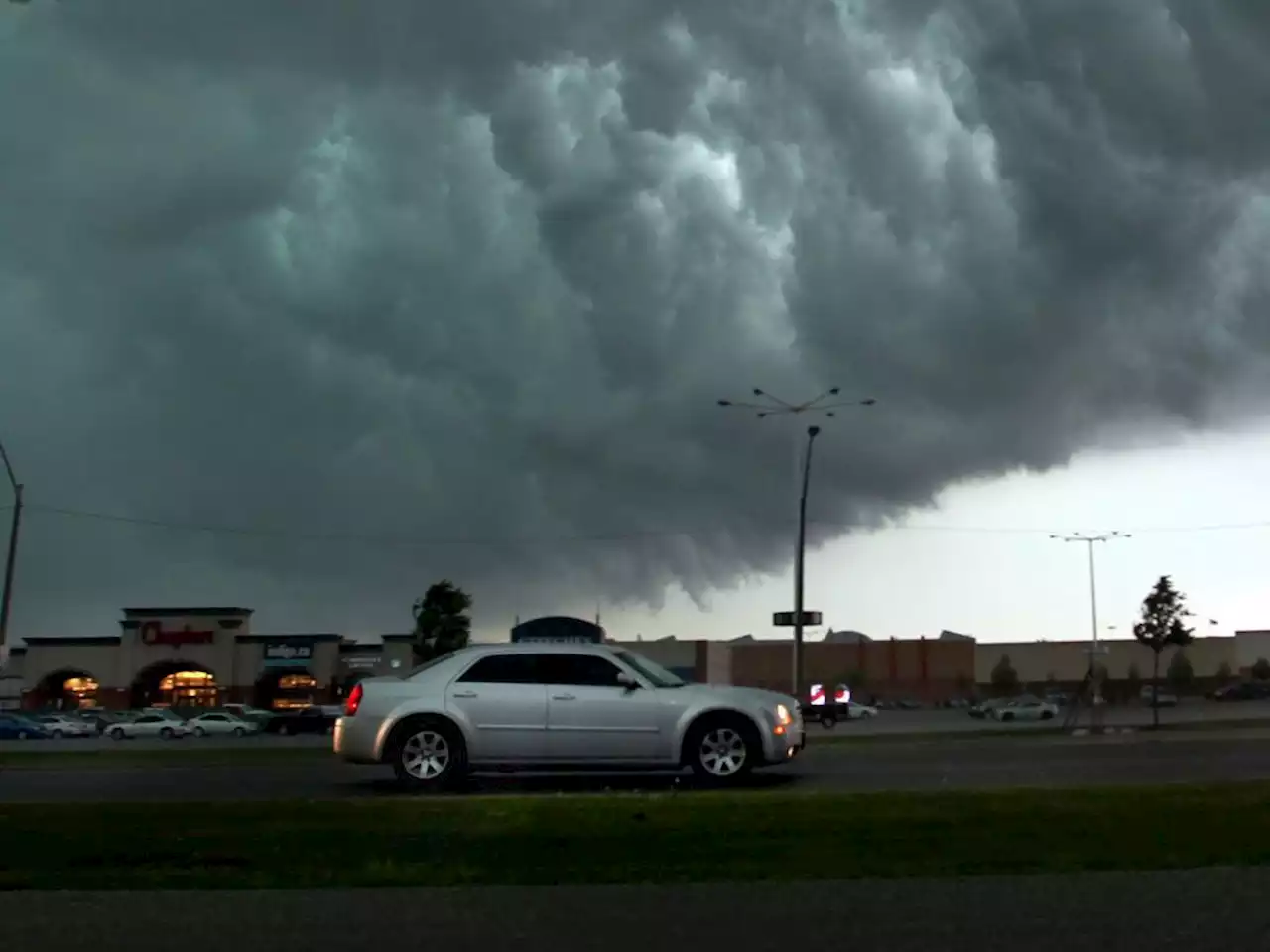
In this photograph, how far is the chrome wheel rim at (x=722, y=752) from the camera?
1298 centimetres

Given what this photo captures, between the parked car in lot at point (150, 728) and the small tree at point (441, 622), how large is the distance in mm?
10902

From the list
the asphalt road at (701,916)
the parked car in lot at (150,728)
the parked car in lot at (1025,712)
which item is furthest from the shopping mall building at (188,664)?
the asphalt road at (701,916)

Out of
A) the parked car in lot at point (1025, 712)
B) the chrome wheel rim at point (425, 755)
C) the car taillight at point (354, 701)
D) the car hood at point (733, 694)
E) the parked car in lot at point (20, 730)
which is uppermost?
the car hood at point (733, 694)

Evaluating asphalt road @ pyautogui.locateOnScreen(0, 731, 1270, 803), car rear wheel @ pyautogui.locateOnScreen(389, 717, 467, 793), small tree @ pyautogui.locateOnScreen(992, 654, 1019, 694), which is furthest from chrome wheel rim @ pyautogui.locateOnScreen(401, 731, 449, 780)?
small tree @ pyautogui.locateOnScreen(992, 654, 1019, 694)

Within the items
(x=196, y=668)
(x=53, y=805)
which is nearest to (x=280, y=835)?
(x=53, y=805)

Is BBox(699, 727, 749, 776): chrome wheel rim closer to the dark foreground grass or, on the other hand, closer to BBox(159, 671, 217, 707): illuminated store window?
the dark foreground grass

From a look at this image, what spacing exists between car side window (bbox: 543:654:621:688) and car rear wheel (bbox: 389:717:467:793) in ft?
3.68

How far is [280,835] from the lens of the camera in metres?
8.99

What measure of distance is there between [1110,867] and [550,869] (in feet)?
10.6

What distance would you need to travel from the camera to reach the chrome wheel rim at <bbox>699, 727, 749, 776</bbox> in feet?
42.6

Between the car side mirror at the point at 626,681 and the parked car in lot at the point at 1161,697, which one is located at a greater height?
the car side mirror at the point at 626,681

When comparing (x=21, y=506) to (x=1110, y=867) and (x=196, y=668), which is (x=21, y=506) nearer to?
(x=1110, y=867)

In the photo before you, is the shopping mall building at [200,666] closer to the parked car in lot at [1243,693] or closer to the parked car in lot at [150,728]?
the parked car in lot at [1243,693]

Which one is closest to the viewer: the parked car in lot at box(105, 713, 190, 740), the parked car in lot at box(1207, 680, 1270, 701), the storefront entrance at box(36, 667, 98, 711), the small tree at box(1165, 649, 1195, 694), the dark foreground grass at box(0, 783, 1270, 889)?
the dark foreground grass at box(0, 783, 1270, 889)
